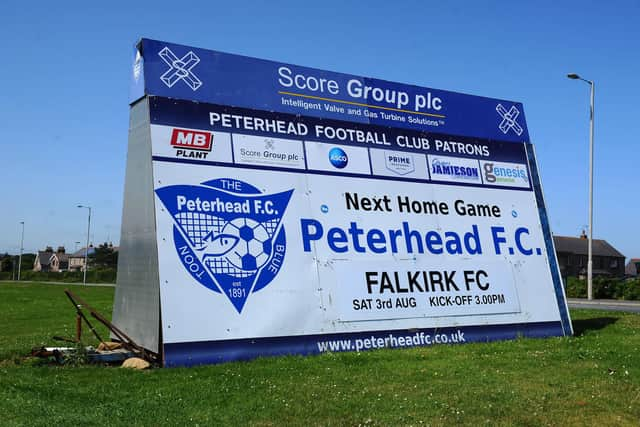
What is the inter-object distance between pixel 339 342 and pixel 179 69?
556 cm

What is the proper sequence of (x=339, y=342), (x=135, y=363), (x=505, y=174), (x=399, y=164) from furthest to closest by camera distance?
(x=505, y=174) < (x=399, y=164) < (x=339, y=342) < (x=135, y=363)

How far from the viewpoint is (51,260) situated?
146 metres

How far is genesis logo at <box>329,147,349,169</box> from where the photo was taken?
1173 centimetres

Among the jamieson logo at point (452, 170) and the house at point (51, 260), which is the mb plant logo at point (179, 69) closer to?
the jamieson logo at point (452, 170)

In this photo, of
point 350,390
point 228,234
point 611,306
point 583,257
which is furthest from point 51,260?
point 350,390

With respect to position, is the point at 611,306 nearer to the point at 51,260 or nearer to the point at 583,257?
the point at 583,257

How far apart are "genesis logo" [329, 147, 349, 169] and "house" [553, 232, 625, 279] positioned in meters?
75.4

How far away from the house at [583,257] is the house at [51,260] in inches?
4233

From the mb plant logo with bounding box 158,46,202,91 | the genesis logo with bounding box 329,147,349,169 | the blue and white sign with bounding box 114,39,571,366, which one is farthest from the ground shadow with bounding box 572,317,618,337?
the mb plant logo with bounding box 158,46,202,91

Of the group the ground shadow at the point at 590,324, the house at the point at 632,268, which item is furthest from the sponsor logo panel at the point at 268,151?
the house at the point at 632,268

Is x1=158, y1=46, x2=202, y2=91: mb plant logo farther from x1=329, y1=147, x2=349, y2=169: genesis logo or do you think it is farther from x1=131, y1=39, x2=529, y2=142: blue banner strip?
x1=329, y1=147, x2=349, y2=169: genesis logo

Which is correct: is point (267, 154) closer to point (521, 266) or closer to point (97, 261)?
point (521, 266)

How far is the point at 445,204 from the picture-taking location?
1288 centimetres

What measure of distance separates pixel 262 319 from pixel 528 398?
4.39 metres
